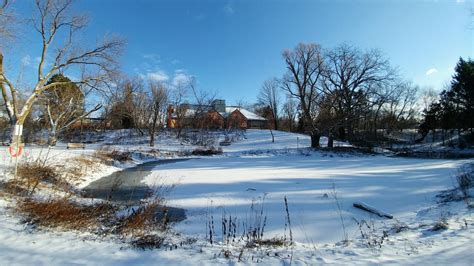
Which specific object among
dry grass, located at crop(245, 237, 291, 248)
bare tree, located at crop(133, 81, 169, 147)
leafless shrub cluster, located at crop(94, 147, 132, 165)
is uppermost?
bare tree, located at crop(133, 81, 169, 147)

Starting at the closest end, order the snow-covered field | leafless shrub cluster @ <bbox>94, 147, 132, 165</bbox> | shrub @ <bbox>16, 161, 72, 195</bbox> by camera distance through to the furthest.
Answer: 1. the snow-covered field
2. shrub @ <bbox>16, 161, 72, 195</bbox>
3. leafless shrub cluster @ <bbox>94, 147, 132, 165</bbox>

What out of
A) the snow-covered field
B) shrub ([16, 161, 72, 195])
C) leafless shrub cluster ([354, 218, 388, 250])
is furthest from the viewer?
shrub ([16, 161, 72, 195])

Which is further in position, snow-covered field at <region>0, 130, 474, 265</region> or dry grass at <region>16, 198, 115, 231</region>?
dry grass at <region>16, 198, 115, 231</region>

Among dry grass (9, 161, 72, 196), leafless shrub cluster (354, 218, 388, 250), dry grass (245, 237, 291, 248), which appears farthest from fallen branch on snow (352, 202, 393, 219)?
dry grass (9, 161, 72, 196)

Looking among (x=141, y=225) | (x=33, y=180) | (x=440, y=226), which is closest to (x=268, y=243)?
(x=141, y=225)

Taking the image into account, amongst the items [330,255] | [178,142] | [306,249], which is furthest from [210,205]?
[178,142]

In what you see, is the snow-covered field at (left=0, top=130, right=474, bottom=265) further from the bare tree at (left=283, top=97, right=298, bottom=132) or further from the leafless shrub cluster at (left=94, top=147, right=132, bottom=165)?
the bare tree at (left=283, top=97, right=298, bottom=132)

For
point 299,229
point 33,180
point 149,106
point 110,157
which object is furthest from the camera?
point 149,106

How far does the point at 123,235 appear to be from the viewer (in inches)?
201

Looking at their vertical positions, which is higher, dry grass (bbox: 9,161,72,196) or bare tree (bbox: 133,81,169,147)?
bare tree (bbox: 133,81,169,147)

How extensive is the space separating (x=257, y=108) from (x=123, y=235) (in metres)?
76.0

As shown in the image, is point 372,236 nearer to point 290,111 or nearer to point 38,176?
point 38,176

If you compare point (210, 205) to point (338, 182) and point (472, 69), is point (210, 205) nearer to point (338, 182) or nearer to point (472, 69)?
point (338, 182)

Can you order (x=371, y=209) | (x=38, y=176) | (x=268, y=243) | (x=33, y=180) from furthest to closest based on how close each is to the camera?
(x=38, y=176)
(x=33, y=180)
(x=371, y=209)
(x=268, y=243)
